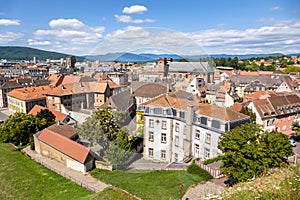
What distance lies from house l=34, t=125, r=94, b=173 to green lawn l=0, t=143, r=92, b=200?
Result: 4.50 feet

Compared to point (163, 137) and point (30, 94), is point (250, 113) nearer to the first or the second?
point (163, 137)

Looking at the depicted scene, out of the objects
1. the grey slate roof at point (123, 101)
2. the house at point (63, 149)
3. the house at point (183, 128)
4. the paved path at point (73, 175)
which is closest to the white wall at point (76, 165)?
the house at point (63, 149)

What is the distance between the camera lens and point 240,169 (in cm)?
1180

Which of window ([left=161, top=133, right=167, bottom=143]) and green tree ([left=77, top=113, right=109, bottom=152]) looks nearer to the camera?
green tree ([left=77, top=113, right=109, bottom=152])

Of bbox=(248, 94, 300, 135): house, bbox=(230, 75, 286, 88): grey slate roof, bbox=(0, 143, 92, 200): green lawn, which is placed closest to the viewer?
bbox=(0, 143, 92, 200): green lawn

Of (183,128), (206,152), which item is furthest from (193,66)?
(206,152)

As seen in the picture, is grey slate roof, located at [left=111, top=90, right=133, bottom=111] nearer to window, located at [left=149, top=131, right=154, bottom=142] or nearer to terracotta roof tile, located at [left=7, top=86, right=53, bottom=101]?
window, located at [left=149, top=131, right=154, bottom=142]

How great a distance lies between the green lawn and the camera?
51.5ft

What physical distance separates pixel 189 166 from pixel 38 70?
106558 mm

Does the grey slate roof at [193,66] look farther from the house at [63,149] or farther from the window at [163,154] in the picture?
the house at [63,149]

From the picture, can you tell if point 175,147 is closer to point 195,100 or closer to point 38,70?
point 195,100

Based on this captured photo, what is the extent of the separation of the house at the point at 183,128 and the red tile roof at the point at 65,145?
5178 mm

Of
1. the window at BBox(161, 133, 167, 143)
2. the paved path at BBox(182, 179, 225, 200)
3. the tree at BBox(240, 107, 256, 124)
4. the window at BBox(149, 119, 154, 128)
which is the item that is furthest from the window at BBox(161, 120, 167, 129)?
the tree at BBox(240, 107, 256, 124)

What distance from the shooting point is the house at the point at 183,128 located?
16.2 metres
